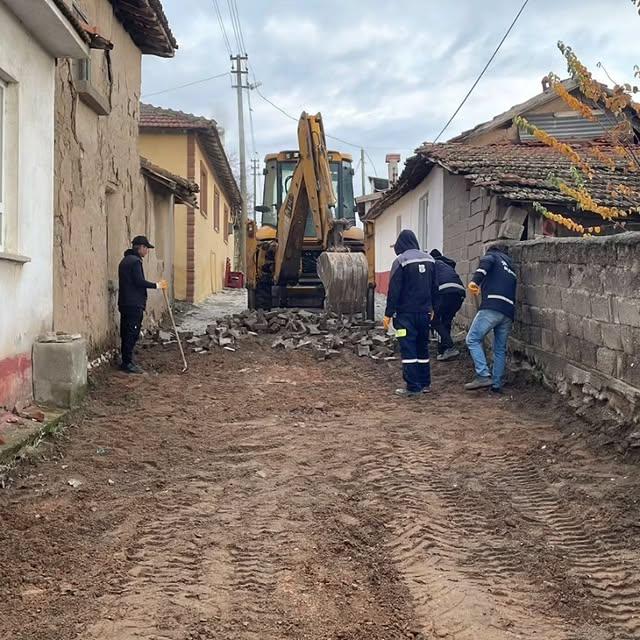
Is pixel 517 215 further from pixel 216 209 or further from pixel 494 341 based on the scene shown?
pixel 216 209

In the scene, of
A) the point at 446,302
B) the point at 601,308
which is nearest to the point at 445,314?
the point at 446,302

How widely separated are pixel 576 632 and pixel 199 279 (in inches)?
726

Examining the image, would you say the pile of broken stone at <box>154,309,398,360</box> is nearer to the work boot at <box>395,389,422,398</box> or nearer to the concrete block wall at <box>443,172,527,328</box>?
the concrete block wall at <box>443,172,527,328</box>

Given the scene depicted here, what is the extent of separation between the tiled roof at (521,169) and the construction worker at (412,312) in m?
2.48

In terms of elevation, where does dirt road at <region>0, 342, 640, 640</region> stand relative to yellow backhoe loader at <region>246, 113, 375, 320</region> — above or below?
below

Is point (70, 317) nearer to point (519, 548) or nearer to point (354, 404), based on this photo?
point (354, 404)

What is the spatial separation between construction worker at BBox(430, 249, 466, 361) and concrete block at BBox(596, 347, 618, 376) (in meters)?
3.88

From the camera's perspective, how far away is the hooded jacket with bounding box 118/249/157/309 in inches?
365

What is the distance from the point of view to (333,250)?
42.4 ft

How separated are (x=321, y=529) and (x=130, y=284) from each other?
5.88 meters

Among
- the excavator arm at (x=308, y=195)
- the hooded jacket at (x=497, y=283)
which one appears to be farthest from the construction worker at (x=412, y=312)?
the excavator arm at (x=308, y=195)

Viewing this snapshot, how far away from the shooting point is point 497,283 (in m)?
8.38

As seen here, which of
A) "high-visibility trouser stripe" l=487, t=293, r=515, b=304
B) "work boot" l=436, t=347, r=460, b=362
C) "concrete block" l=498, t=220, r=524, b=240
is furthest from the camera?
"concrete block" l=498, t=220, r=524, b=240

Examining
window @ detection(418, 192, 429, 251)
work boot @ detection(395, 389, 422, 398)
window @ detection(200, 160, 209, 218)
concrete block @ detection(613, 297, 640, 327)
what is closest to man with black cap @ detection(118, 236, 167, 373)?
work boot @ detection(395, 389, 422, 398)
